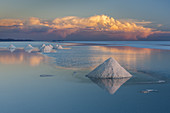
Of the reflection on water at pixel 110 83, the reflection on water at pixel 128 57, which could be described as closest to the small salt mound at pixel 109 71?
the reflection on water at pixel 110 83

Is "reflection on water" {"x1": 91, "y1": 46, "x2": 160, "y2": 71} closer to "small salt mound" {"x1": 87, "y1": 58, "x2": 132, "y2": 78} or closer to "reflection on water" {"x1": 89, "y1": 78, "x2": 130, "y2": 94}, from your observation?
"small salt mound" {"x1": 87, "y1": 58, "x2": 132, "y2": 78}

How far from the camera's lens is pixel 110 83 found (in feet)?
27.8

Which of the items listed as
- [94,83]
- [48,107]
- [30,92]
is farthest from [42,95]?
[94,83]

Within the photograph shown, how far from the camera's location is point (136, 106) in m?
5.66

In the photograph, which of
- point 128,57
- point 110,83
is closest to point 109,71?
point 110,83

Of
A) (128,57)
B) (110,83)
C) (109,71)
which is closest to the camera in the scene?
(110,83)

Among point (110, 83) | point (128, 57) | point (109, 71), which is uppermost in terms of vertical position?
point (109, 71)

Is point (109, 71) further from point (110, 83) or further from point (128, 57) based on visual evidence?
point (128, 57)

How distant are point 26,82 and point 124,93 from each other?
446 centimetres

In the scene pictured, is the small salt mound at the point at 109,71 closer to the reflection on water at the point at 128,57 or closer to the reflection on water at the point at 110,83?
the reflection on water at the point at 110,83

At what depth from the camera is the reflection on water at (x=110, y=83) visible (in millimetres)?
7520

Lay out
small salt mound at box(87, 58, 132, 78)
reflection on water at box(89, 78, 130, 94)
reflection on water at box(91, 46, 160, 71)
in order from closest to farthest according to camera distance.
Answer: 1. reflection on water at box(89, 78, 130, 94)
2. small salt mound at box(87, 58, 132, 78)
3. reflection on water at box(91, 46, 160, 71)

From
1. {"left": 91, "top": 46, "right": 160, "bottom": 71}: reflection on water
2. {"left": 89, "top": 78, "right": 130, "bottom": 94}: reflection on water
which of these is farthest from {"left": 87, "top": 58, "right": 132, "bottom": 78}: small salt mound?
{"left": 91, "top": 46, "right": 160, "bottom": 71}: reflection on water

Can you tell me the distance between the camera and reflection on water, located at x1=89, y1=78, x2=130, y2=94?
7.52m
